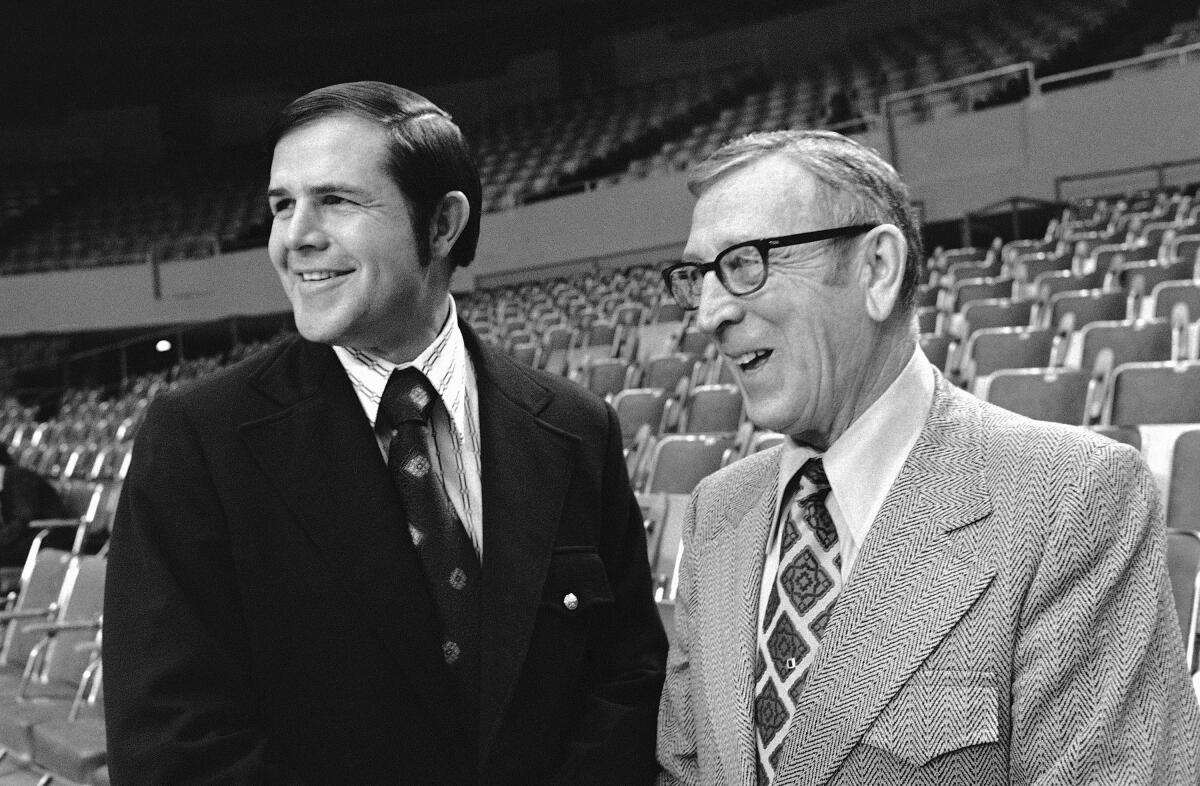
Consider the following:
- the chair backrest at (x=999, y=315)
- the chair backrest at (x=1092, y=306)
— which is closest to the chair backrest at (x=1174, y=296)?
the chair backrest at (x=1092, y=306)

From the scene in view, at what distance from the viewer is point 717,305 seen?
3.58ft

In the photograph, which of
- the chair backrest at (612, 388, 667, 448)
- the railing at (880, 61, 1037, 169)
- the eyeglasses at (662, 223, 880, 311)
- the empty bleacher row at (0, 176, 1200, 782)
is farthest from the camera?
the railing at (880, 61, 1037, 169)

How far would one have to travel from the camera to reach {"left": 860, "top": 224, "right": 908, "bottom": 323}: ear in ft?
3.57

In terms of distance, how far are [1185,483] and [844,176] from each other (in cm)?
197

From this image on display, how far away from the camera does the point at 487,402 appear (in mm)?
1345

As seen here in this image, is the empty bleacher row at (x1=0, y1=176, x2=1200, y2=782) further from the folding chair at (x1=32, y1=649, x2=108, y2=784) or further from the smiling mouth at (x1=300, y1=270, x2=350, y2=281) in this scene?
the smiling mouth at (x1=300, y1=270, x2=350, y2=281)

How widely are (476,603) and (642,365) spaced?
531 centimetres

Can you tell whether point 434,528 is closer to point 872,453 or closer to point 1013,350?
point 872,453

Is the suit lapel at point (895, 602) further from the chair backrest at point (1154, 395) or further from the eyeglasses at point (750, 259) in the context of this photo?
the chair backrest at point (1154, 395)

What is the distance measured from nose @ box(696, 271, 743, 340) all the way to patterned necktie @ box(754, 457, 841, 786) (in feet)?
0.56

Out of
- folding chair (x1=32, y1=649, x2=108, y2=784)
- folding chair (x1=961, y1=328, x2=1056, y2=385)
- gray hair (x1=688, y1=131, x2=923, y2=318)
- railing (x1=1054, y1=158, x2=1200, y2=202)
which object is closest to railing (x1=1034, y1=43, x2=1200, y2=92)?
railing (x1=1054, y1=158, x2=1200, y2=202)

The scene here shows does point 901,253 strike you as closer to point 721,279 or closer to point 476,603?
point 721,279

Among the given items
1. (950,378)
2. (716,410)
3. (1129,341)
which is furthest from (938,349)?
(716,410)

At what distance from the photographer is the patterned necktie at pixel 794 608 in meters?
1.09
